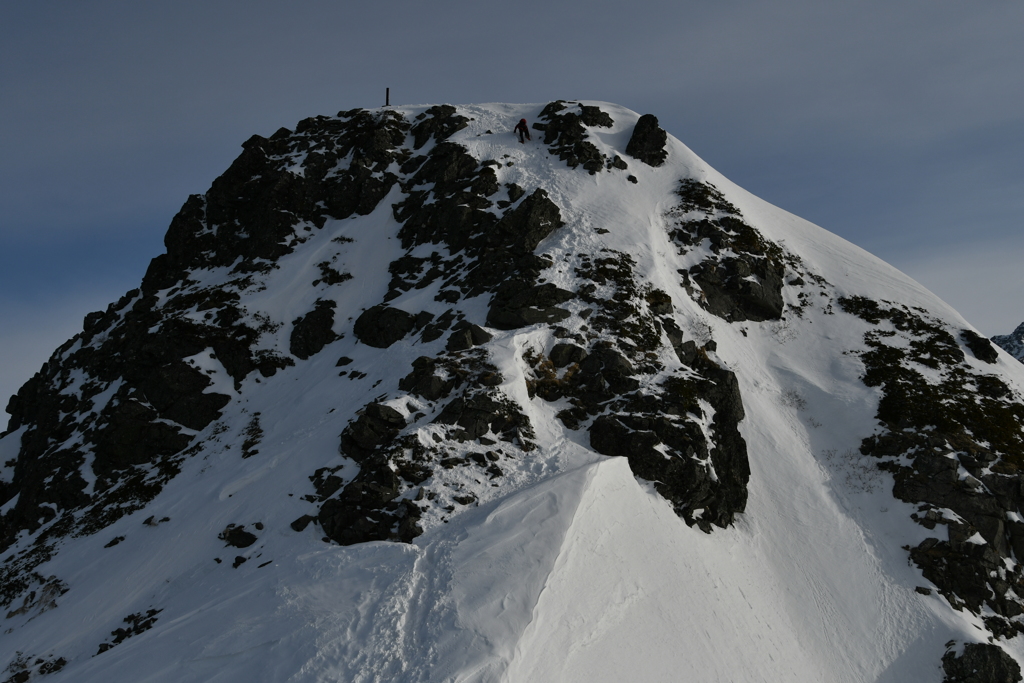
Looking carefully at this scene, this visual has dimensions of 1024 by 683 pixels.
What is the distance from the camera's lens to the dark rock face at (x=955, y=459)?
20.5 meters

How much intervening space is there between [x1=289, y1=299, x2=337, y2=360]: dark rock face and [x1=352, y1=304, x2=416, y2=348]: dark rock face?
2.26 metres

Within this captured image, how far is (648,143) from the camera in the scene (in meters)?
39.8

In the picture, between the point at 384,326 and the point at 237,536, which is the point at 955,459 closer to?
the point at 384,326

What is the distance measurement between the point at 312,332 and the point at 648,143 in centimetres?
2569

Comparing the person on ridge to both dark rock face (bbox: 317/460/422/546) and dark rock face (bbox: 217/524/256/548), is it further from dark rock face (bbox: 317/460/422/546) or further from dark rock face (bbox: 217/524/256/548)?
dark rock face (bbox: 217/524/256/548)

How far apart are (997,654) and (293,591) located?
71.7 feet

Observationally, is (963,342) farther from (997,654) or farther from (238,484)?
(238,484)

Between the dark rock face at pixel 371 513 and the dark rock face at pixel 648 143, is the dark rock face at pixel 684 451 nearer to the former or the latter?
the dark rock face at pixel 371 513

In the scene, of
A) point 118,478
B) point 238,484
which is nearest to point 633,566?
point 238,484

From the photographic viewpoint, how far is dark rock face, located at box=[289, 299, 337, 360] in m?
31.2

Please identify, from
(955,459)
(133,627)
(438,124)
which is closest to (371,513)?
(133,627)

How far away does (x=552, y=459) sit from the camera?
20.3m

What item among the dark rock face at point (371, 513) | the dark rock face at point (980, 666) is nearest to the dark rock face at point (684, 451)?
the dark rock face at point (980, 666)

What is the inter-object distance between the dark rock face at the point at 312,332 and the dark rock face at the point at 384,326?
226 centimetres
